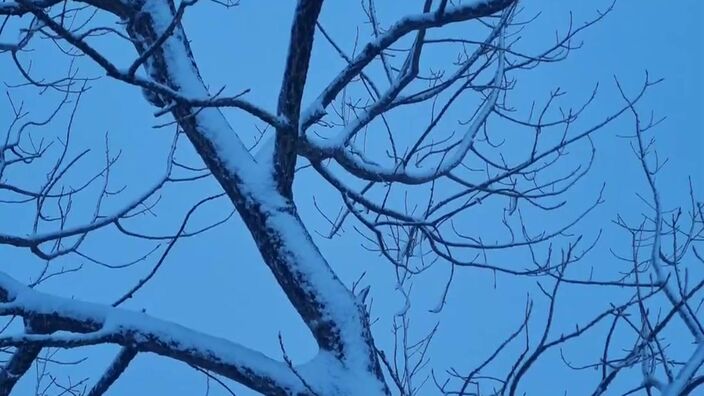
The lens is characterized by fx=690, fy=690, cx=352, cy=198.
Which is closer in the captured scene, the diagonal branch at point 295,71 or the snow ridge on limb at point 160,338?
the snow ridge on limb at point 160,338

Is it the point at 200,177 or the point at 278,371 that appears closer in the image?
the point at 278,371

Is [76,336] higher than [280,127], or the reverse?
[280,127]

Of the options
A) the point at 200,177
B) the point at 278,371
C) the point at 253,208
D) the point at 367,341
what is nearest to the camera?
the point at 278,371

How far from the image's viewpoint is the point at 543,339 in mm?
1777

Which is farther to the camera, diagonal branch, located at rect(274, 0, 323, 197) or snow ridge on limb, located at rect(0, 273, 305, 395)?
diagonal branch, located at rect(274, 0, 323, 197)

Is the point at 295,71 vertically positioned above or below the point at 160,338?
above

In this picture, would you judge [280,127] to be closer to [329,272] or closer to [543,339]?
[329,272]

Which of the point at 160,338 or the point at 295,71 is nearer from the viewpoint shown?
the point at 160,338

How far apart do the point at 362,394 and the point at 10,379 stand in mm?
1139

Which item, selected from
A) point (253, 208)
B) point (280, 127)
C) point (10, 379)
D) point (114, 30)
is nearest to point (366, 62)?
point (280, 127)

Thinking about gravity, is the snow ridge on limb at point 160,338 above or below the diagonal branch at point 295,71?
below

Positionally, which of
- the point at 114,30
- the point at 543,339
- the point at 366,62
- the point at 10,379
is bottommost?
the point at 543,339

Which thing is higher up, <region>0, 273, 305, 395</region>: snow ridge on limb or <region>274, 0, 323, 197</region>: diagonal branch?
<region>274, 0, 323, 197</region>: diagonal branch

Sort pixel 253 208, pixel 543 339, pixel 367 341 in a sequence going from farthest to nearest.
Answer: pixel 253 208
pixel 367 341
pixel 543 339
